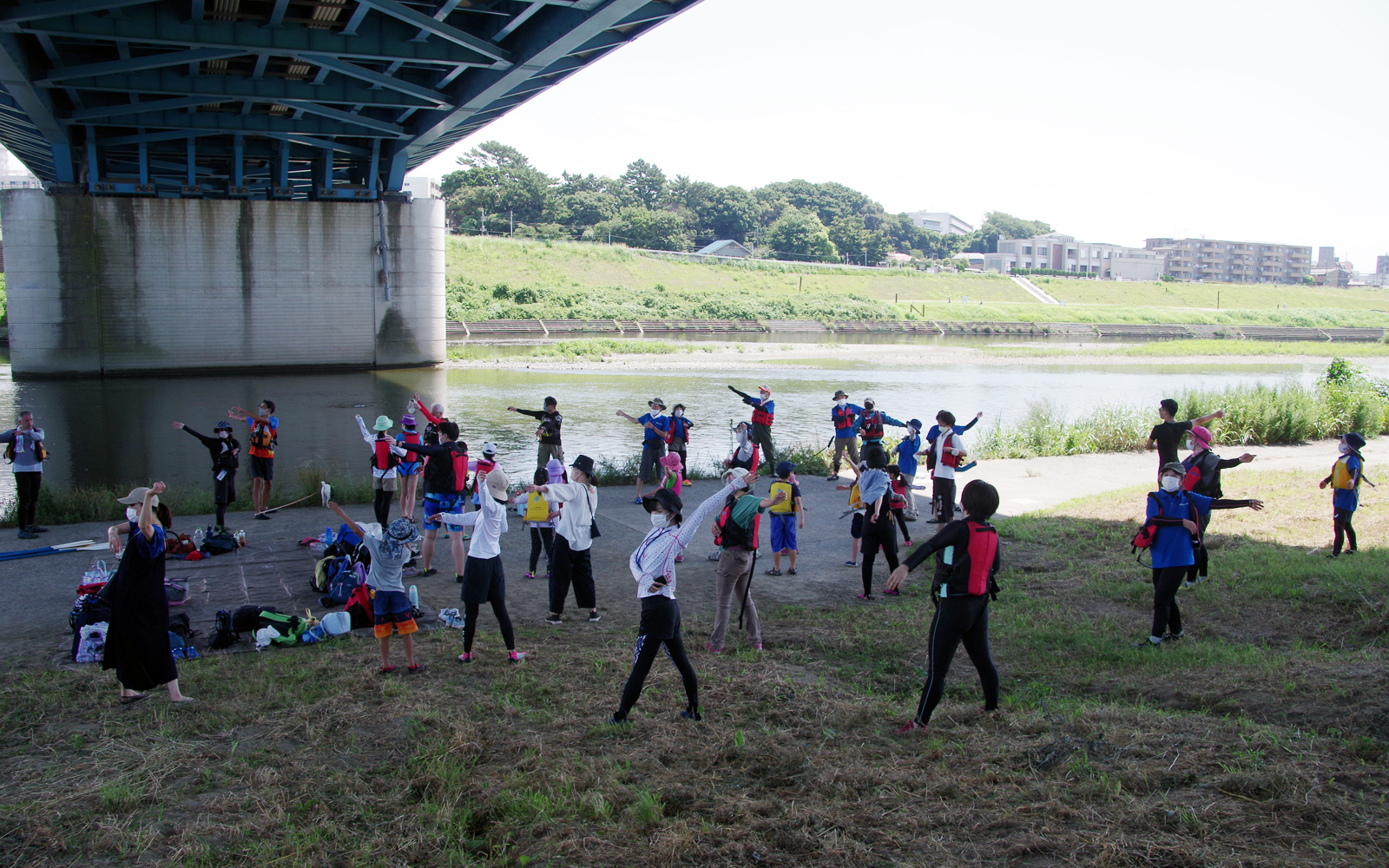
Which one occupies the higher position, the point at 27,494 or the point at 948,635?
the point at 948,635

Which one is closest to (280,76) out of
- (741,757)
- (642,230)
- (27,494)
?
(27,494)

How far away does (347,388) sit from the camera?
33094 millimetres

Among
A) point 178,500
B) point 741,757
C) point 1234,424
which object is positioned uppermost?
point 1234,424

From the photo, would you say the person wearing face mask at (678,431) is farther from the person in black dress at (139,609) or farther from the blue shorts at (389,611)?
the person in black dress at (139,609)

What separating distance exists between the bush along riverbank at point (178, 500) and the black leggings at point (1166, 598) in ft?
37.6

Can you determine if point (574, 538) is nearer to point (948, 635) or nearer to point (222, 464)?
point (948, 635)

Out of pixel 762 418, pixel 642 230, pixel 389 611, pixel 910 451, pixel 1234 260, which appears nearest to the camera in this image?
pixel 389 611

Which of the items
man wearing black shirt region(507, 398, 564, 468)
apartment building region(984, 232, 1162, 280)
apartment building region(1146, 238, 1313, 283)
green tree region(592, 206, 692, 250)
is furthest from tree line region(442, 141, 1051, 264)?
man wearing black shirt region(507, 398, 564, 468)

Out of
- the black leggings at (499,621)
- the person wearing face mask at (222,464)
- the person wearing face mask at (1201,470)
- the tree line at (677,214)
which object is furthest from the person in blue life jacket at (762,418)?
the tree line at (677,214)

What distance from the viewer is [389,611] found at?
6961 millimetres

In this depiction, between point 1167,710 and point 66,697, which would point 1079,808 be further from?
point 66,697

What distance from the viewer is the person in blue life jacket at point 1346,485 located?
10078 mm

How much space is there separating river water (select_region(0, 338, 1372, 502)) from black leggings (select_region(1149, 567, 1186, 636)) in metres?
12.3

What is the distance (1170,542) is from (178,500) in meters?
13.6
